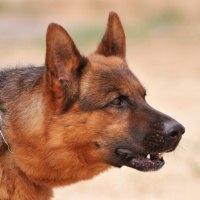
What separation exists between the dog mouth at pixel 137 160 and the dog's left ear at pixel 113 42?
112 centimetres

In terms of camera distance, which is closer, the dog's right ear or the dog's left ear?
the dog's right ear

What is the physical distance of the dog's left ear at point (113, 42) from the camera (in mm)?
8000

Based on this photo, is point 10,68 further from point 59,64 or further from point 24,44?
point 24,44

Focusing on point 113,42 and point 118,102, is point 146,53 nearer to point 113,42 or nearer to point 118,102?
point 113,42

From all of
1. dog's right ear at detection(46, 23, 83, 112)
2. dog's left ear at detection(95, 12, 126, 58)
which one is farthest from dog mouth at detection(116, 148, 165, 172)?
dog's left ear at detection(95, 12, 126, 58)

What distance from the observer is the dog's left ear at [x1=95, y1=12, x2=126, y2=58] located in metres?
8.00

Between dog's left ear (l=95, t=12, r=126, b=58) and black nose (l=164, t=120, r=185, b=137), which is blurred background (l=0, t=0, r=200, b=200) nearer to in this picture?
dog's left ear (l=95, t=12, r=126, b=58)

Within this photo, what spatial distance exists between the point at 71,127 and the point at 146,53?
58.6 feet

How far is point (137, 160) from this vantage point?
289 inches

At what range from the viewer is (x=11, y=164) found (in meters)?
7.39

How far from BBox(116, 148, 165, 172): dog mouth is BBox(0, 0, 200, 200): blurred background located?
3.22m

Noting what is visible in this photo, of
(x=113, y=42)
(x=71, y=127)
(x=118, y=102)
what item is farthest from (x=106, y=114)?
(x=113, y=42)

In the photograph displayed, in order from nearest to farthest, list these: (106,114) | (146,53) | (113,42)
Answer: (106,114) < (113,42) < (146,53)

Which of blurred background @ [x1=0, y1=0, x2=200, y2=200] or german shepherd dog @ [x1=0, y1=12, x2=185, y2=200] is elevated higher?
german shepherd dog @ [x1=0, y1=12, x2=185, y2=200]
